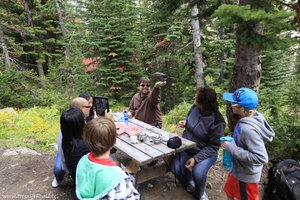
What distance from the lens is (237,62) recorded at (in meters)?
3.47

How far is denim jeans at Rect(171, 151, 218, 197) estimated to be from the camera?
3111 millimetres

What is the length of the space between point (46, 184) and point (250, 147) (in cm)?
313

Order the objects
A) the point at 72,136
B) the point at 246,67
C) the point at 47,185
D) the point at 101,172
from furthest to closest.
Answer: the point at 47,185 < the point at 246,67 < the point at 72,136 < the point at 101,172

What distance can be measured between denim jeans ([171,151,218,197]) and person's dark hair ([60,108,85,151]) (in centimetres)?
150

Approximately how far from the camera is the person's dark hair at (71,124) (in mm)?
2684

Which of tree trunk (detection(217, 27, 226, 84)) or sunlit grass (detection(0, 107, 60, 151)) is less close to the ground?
tree trunk (detection(217, 27, 226, 84))

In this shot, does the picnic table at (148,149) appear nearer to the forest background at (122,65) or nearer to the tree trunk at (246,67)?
the tree trunk at (246,67)

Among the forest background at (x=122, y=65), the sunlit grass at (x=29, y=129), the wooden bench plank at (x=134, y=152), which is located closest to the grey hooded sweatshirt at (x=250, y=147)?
the wooden bench plank at (x=134, y=152)

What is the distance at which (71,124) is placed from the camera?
2701 mm

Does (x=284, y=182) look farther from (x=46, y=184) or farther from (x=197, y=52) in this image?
(x=197, y=52)

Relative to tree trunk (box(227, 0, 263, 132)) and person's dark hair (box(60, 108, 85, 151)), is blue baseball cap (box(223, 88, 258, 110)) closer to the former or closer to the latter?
tree trunk (box(227, 0, 263, 132))

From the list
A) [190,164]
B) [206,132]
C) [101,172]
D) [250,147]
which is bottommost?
[190,164]

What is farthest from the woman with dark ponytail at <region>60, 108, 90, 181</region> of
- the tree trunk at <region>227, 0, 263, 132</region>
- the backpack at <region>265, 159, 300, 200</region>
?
the backpack at <region>265, 159, 300, 200</region>

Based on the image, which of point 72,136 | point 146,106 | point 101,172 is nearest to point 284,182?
point 101,172
